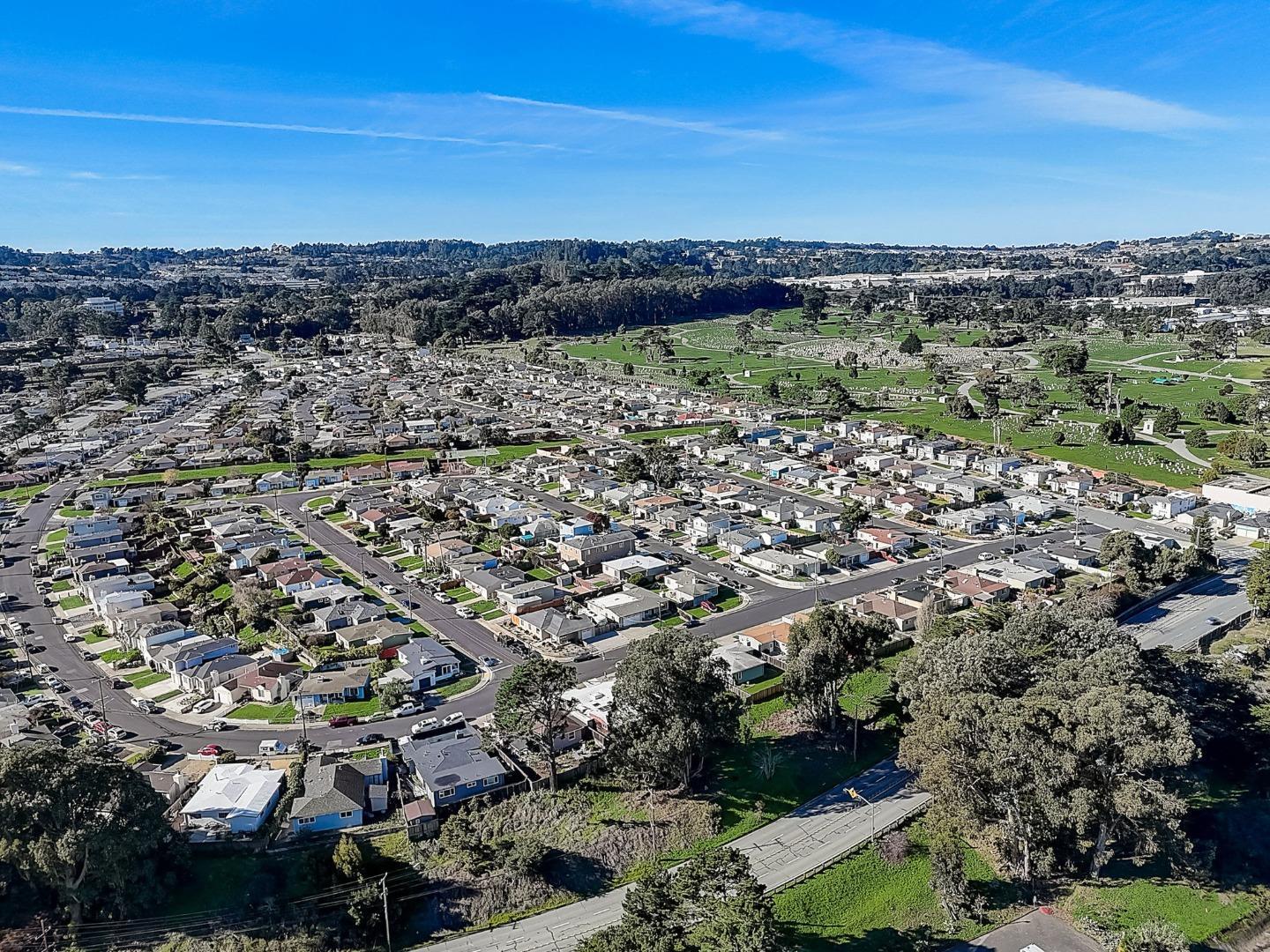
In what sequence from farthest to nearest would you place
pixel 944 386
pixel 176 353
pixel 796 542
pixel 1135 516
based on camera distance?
pixel 176 353 → pixel 944 386 → pixel 1135 516 → pixel 796 542

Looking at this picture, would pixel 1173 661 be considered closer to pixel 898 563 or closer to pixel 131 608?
pixel 898 563

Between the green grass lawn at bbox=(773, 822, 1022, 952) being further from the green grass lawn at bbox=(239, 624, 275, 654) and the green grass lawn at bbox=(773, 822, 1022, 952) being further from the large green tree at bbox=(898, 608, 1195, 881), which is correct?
the green grass lawn at bbox=(239, 624, 275, 654)

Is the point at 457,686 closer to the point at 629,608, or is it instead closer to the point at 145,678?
the point at 629,608

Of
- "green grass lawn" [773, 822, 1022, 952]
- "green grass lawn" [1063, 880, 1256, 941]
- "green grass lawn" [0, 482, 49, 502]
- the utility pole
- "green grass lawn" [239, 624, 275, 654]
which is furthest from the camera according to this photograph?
"green grass lawn" [0, 482, 49, 502]

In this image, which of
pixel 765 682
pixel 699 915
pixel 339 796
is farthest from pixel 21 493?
pixel 699 915

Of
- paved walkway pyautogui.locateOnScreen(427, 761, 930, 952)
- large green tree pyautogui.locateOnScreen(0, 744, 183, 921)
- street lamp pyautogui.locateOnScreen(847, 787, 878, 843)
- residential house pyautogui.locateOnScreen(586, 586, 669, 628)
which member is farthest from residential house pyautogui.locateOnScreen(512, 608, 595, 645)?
large green tree pyautogui.locateOnScreen(0, 744, 183, 921)

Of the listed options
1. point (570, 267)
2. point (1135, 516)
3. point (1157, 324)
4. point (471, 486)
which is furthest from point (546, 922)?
point (570, 267)

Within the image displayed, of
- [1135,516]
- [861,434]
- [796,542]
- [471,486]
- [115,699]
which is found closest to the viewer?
[115,699]
